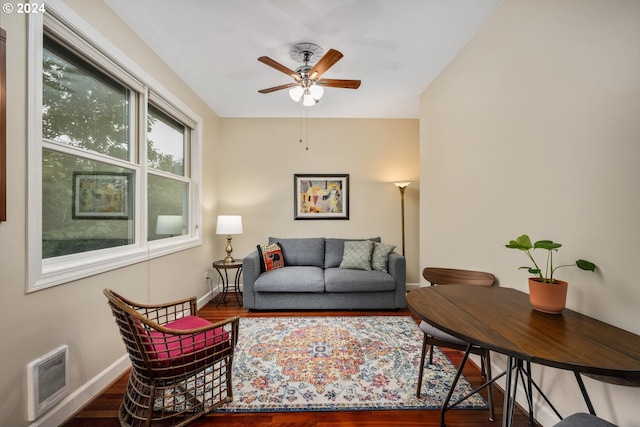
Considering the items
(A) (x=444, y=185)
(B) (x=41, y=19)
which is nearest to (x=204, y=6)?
(B) (x=41, y=19)

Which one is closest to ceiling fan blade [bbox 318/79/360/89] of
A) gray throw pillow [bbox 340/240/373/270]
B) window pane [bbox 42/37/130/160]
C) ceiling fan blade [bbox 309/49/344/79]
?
ceiling fan blade [bbox 309/49/344/79]

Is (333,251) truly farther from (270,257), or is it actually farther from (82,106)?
(82,106)

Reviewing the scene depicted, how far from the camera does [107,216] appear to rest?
2.07m

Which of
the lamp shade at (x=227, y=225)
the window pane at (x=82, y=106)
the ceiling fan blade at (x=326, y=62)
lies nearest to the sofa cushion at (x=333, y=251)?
the lamp shade at (x=227, y=225)

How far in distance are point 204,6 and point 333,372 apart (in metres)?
2.87

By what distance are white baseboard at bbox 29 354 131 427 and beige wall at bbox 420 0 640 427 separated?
2759 millimetres

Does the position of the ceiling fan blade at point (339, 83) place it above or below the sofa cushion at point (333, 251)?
above

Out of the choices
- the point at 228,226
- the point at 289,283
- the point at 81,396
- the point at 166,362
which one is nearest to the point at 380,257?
the point at 289,283

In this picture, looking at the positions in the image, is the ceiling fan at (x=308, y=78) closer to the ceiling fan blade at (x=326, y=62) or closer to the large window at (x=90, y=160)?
the ceiling fan blade at (x=326, y=62)

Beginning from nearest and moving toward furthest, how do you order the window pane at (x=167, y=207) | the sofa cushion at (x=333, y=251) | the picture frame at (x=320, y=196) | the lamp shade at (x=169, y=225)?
the window pane at (x=167, y=207) < the lamp shade at (x=169, y=225) < the sofa cushion at (x=333, y=251) < the picture frame at (x=320, y=196)

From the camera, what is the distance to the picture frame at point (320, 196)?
4246 millimetres

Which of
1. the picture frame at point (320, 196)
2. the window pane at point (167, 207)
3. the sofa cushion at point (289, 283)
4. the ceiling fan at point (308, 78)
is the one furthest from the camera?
the picture frame at point (320, 196)

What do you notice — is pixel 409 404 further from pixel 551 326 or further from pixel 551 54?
pixel 551 54

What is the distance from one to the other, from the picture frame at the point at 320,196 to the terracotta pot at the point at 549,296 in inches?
120
